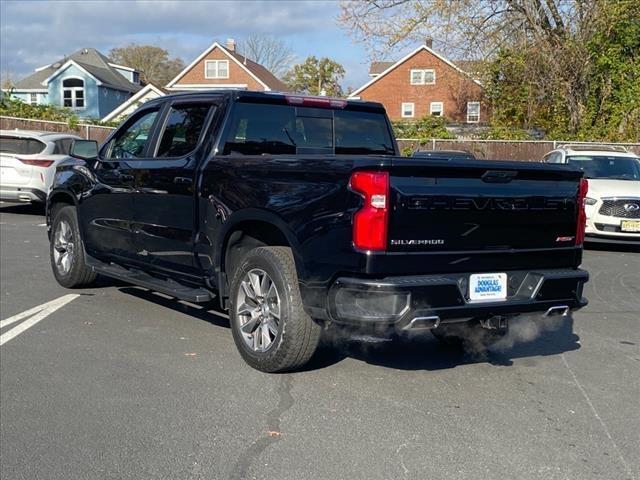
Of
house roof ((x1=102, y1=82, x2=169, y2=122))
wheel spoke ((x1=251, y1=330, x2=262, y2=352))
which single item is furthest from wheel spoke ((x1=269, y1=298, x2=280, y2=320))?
house roof ((x1=102, y1=82, x2=169, y2=122))

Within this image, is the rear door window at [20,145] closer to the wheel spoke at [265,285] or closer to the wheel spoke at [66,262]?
the wheel spoke at [66,262]

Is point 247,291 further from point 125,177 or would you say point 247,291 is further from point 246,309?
point 125,177

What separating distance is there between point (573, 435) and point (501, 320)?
2.98ft

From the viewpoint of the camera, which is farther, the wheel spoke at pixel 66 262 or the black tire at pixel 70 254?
the wheel spoke at pixel 66 262

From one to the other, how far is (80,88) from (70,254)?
51.5m

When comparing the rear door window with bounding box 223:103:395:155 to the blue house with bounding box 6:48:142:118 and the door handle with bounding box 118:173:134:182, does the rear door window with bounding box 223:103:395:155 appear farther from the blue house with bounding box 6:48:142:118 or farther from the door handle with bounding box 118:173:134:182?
the blue house with bounding box 6:48:142:118

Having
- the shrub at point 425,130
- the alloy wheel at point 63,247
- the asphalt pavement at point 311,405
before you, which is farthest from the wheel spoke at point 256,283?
the shrub at point 425,130

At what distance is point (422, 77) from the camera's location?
177ft

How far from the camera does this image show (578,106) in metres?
28.0

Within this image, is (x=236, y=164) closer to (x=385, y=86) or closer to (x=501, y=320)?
(x=501, y=320)

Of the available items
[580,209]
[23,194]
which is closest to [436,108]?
[23,194]

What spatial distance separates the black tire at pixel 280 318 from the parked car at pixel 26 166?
419 inches

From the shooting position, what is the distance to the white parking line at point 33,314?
20.0ft

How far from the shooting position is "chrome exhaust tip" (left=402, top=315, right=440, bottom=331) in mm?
4328
